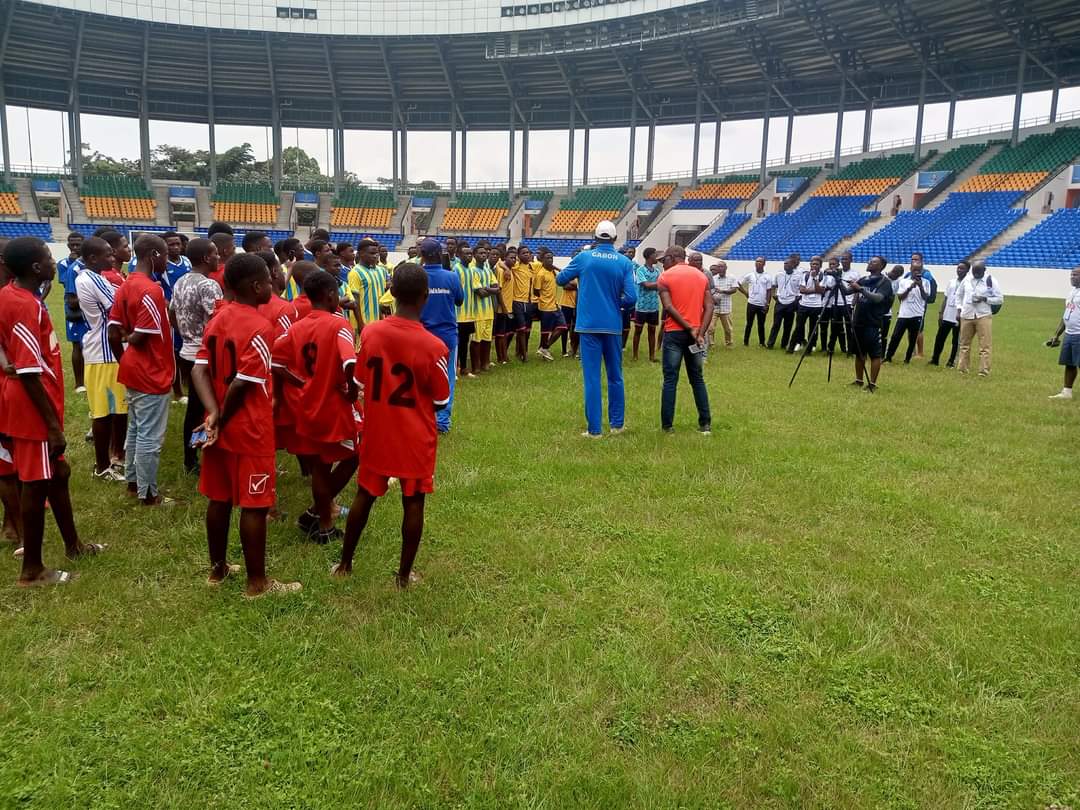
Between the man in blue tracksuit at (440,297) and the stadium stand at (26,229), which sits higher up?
the stadium stand at (26,229)

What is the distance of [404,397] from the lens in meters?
3.77

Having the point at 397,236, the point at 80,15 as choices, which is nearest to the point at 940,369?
the point at 397,236

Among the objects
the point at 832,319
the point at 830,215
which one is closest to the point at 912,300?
the point at 832,319

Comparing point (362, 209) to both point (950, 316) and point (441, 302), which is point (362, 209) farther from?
point (441, 302)

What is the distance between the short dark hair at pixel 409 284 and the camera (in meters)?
3.82

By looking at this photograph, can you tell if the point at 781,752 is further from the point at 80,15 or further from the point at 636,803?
the point at 80,15

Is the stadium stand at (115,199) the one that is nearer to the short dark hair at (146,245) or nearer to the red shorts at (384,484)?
the short dark hair at (146,245)

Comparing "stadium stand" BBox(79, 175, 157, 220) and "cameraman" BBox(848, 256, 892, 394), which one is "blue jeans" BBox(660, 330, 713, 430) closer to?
"cameraman" BBox(848, 256, 892, 394)

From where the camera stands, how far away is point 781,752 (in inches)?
110

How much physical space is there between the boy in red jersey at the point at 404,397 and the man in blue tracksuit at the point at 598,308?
10.9ft

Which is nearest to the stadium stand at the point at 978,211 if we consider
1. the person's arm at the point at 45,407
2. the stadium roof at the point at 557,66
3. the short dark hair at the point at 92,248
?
the stadium roof at the point at 557,66

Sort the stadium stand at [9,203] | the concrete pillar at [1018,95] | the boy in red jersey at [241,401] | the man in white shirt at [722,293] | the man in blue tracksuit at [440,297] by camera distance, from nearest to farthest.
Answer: the boy in red jersey at [241,401]
the man in blue tracksuit at [440,297]
the man in white shirt at [722,293]
the concrete pillar at [1018,95]
the stadium stand at [9,203]

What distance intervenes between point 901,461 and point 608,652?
4440mm

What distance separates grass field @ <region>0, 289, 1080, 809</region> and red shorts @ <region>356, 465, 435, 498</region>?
1.88 ft
